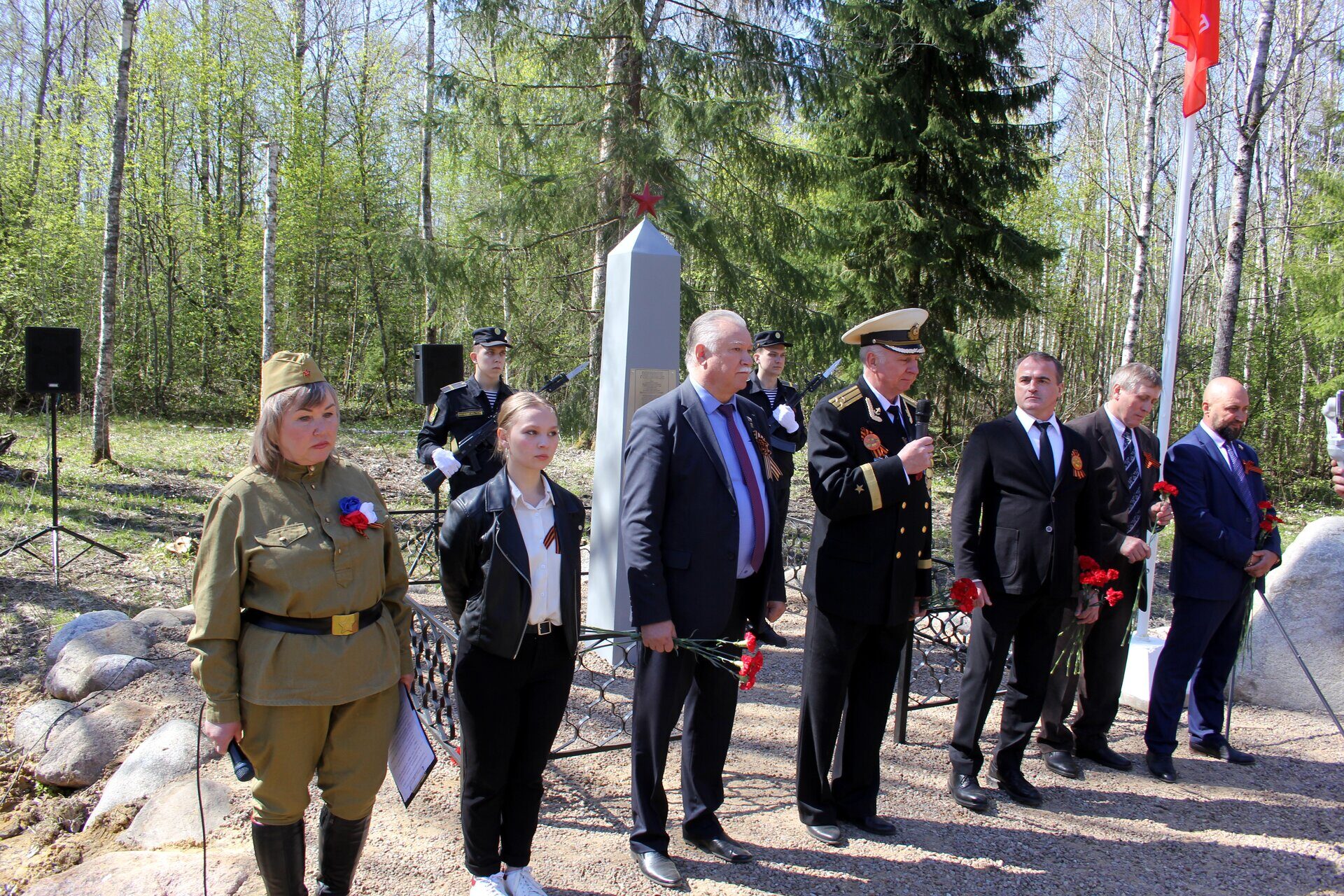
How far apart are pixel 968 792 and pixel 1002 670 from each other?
0.52m

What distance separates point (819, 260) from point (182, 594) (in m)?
10.7

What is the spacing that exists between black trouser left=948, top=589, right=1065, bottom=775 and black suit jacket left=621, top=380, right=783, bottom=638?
1.32 m

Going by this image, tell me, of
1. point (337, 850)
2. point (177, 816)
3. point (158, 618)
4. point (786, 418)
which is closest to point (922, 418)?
point (337, 850)

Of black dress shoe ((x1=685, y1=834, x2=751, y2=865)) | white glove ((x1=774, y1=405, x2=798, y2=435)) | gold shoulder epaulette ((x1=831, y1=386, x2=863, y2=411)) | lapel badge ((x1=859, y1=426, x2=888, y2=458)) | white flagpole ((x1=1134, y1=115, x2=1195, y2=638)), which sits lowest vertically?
black dress shoe ((x1=685, y1=834, x2=751, y2=865))

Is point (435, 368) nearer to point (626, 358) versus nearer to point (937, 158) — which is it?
point (626, 358)

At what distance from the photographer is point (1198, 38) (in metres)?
5.48

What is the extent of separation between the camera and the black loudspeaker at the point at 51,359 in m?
7.17

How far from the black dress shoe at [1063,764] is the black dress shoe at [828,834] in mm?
1318

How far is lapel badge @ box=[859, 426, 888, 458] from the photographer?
3264 mm

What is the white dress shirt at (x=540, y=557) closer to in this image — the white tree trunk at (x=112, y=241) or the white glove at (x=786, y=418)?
the white glove at (x=786, y=418)

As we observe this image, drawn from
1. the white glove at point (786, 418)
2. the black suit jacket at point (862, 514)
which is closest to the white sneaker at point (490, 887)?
the black suit jacket at point (862, 514)

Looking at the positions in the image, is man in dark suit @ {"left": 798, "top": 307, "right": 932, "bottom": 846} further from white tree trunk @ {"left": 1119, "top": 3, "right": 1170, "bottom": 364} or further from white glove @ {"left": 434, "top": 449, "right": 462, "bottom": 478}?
white tree trunk @ {"left": 1119, "top": 3, "right": 1170, "bottom": 364}

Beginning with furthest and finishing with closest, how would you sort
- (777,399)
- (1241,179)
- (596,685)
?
(1241,179)
(777,399)
(596,685)

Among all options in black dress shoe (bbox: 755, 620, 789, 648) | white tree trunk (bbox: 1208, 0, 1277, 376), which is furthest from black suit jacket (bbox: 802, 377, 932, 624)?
white tree trunk (bbox: 1208, 0, 1277, 376)
